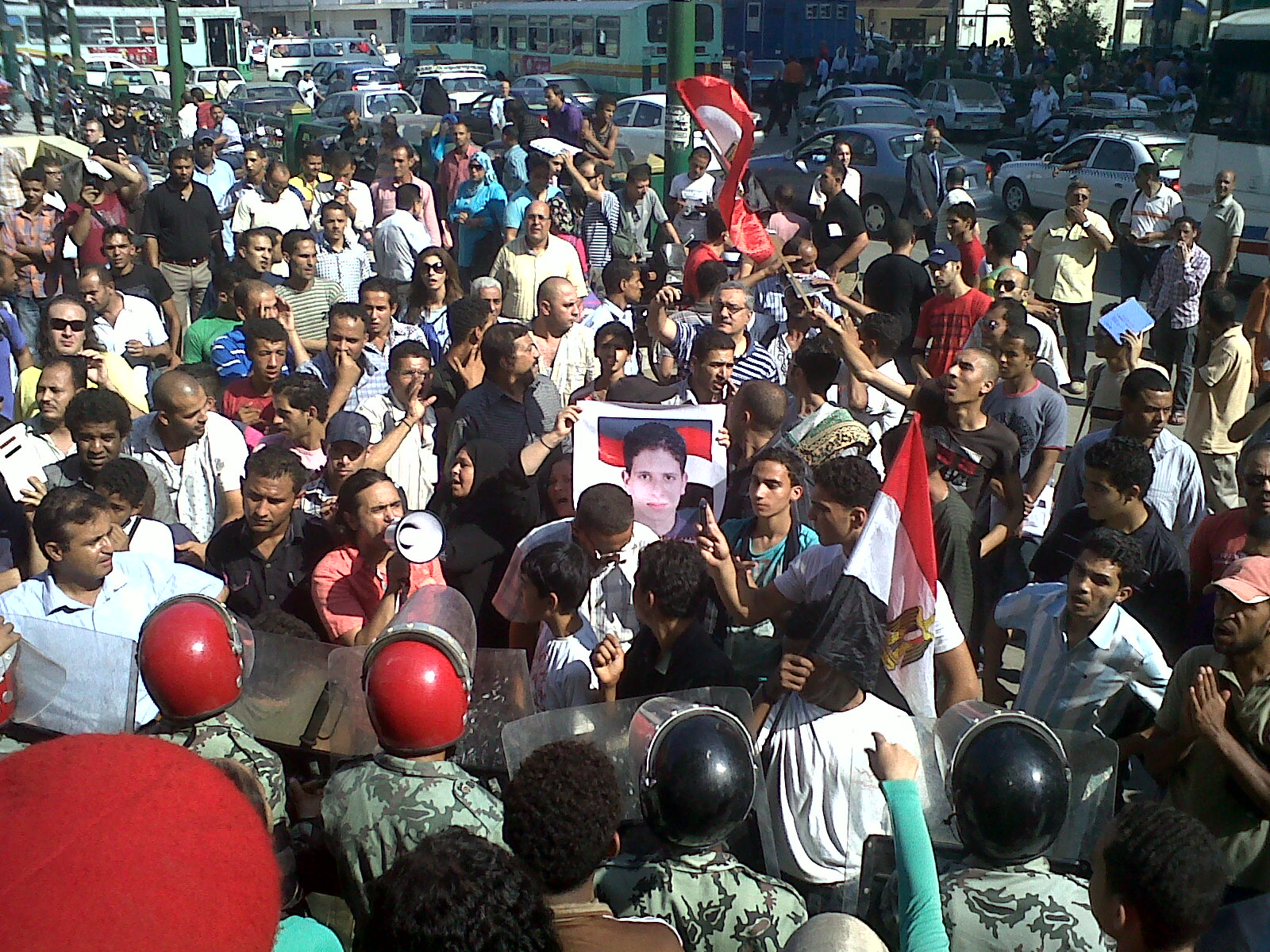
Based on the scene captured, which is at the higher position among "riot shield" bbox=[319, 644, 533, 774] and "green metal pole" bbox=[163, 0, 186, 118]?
"green metal pole" bbox=[163, 0, 186, 118]

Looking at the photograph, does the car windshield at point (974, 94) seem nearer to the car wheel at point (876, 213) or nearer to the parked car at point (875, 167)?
the parked car at point (875, 167)

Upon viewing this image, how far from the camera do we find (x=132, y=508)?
14.5ft

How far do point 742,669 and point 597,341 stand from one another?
7.76ft

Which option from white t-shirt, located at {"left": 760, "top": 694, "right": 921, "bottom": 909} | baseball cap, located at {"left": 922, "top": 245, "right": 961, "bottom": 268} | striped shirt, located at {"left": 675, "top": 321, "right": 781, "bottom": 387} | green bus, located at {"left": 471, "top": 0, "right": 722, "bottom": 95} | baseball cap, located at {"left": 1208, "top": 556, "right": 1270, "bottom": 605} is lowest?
white t-shirt, located at {"left": 760, "top": 694, "right": 921, "bottom": 909}

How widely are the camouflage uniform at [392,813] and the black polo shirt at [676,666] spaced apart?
29.2 inches

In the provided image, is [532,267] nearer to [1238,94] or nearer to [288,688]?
[288,688]

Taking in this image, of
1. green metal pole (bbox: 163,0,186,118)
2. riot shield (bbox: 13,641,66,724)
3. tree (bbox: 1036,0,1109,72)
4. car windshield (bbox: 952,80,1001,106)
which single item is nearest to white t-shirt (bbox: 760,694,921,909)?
riot shield (bbox: 13,641,66,724)

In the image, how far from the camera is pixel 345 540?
172 inches

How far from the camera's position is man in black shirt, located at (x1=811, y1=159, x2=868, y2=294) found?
11062 mm

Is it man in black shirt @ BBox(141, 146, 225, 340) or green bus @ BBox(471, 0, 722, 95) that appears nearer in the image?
man in black shirt @ BBox(141, 146, 225, 340)

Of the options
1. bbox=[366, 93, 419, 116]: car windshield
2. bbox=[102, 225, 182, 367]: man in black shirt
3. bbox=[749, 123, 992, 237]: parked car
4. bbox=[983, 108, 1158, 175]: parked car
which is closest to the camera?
bbox=[102, 225, 182, 367]: man in black shirt

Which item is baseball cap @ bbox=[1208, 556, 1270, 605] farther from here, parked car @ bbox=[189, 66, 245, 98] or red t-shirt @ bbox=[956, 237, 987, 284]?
parked car @ bbox=[189, 66, 245, 98]

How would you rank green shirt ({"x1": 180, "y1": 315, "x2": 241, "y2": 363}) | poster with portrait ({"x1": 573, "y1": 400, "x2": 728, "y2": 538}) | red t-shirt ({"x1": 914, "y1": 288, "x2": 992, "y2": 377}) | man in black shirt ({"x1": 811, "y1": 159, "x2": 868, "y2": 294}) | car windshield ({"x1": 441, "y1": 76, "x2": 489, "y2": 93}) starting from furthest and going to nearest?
car windshield ({"x1": 441, "y1": 76, "x2": 489, "y2": 93}), man in black shirt ({"x1": 811, "y1": 159, "x2": 868, "y2": 294}), red t-shirt ({"x1": 914, "y1": 288, "x2": 992, "y2": 377}), green shirt ({"x1": 180, "y1": 315, "x2": 241, "y2": 363}), poster with portrait ({"x1": 573, "y1": 400, "x2": 728, "y2": 538})

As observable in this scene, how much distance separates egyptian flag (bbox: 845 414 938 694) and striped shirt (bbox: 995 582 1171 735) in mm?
592
